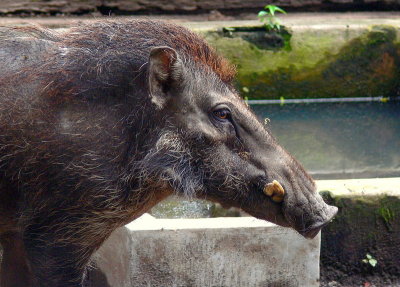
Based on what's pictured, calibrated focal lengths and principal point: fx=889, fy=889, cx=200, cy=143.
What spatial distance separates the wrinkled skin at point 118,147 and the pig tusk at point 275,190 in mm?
25

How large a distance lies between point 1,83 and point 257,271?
2.21 metres

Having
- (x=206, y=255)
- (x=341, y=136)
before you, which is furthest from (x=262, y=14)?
(x=206, y=255)

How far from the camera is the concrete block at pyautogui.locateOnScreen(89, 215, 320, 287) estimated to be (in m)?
5.78

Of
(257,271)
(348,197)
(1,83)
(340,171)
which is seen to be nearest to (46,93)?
(1,83)

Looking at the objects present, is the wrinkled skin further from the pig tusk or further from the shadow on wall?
the shadow on wall

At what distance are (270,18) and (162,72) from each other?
5.81m

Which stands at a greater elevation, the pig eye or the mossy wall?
the pig eye

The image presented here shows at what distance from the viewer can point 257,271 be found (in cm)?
593

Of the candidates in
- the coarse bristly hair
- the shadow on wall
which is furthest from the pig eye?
the shadow on wall

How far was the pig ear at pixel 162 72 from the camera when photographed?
4531mm

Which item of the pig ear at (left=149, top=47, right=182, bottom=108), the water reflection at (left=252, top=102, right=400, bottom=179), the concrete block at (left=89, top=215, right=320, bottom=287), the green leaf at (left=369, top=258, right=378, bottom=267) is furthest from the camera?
the water reflection at (left=252, top=102, right=400, bottom=179)

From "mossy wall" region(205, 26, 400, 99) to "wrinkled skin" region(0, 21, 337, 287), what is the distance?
5.18 metres

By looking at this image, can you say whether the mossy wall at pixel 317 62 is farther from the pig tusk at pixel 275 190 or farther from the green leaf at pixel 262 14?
the pig tusk at pixel 275 190

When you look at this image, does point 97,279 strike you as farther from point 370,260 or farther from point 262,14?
point 262,14
